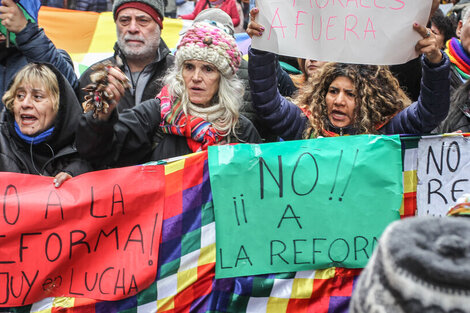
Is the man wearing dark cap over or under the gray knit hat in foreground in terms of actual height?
over

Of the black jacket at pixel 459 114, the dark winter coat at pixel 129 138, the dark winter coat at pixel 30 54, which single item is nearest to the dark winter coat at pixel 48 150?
the dark winter coat at pixel 129 138

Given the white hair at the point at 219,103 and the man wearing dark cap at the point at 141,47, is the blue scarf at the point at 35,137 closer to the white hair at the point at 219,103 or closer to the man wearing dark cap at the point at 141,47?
the white hair at the point at 219,103

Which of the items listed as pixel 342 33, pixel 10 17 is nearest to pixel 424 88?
pixel 342 33

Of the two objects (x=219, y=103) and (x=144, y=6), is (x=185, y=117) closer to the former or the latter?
(x=219, y=103)

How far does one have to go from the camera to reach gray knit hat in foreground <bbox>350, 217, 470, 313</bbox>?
100cm

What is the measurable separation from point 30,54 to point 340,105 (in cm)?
190

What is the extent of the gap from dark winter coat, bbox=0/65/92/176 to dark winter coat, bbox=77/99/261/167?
0.57ft

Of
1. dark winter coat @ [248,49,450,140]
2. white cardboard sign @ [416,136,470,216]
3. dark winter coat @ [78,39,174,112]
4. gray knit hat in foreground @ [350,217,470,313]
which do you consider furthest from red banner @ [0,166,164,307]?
gray knit hat in foreground @ [350,217,470,313]

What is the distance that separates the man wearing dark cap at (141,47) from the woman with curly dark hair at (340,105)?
1.02 meters

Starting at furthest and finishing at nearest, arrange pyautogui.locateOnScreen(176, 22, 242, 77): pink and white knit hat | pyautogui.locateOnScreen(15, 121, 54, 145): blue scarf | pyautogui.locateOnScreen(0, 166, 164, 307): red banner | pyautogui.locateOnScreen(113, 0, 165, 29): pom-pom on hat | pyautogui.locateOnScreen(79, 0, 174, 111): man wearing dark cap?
pyautogui.locateOnScreen(113, 0, 165, 29): pom-pom on hat
pyautogui.locateOnScreen(79, 0, 174, 111): man wearing dark cap
pyautogui.locateOnScreen(176, 22, 242, 77): pink and white knit hat
pyautogui.locateOnScreen(15, 121, 54, 145): blue scarf
pyautogui.locateOnScreen(0, 166, 164, 307): red banner

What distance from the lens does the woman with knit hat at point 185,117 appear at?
2.85 metres

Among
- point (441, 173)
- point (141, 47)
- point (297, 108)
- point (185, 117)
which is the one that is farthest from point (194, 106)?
point (441, 173)

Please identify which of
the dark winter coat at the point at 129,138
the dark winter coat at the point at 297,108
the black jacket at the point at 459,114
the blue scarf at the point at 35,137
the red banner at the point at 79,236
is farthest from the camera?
the black jacket at the point at 459,114

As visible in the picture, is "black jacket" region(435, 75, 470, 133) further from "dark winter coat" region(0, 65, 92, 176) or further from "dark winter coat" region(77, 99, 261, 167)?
"dark winter coat" region(0, 65, 92, 176)
